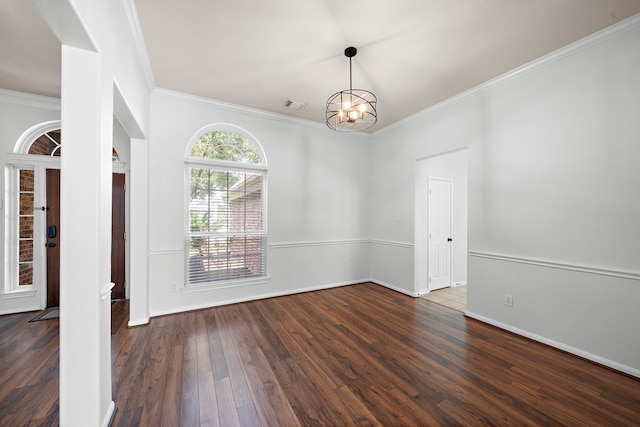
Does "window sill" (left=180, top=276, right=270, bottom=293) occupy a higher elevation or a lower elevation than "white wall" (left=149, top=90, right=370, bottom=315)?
lower

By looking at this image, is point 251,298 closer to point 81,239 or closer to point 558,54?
point 81,239

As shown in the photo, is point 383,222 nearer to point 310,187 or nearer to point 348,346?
point 310,187

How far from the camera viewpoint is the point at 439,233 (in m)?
4.70

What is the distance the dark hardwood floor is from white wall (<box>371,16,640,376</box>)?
36cm

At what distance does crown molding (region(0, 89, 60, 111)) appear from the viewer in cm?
328

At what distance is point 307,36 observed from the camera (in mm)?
2375

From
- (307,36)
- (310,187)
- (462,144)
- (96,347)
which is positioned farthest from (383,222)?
(96,347)

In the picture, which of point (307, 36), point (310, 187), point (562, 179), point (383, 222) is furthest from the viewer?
point (383, 222)

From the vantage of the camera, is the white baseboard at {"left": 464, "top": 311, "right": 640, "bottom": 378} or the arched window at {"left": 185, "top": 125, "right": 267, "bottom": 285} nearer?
the white baseboard at {"left": 464, "top": 311, "right": 640, "bottom": 378}

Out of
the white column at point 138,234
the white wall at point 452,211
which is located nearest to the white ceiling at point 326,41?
the white column at point 138,234

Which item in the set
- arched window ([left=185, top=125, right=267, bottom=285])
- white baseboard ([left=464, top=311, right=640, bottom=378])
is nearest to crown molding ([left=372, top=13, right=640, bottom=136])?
white baseboard ([left=464, top=311, right=640, bottom=378])

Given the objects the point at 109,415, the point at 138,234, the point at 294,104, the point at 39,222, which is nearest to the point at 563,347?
the point at 109,415

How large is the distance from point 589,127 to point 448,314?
252cm

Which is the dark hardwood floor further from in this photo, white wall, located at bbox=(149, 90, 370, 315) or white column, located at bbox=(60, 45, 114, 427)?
white wall, located at bbox=(149, 90, 370, 315)
